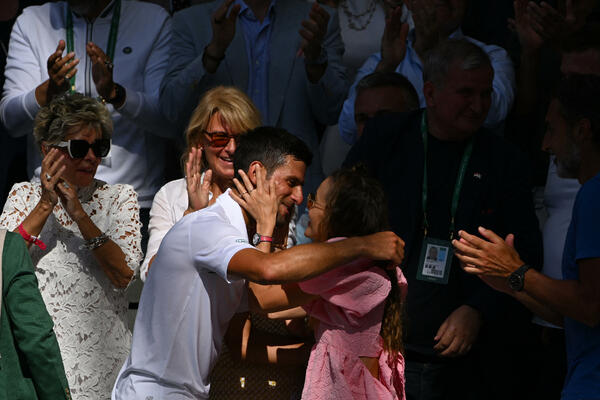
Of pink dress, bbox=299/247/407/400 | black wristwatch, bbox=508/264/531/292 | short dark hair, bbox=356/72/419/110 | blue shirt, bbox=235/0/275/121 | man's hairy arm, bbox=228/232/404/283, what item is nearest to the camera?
man's hairy arm, bbox=228/232/404/283

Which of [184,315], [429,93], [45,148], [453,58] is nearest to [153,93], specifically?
[45,148]

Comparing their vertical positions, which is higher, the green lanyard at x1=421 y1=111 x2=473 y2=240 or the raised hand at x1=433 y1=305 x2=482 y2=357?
the green lanyard at x1=421 y1=111 x2=473 y2=240

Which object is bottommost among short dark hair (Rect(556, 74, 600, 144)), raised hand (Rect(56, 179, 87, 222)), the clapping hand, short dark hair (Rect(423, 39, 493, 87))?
raised hand (Rect(56, 179, 87, 222))

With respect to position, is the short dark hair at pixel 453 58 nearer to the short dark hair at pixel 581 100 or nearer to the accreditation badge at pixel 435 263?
the accreditation badge at pixel 435 263

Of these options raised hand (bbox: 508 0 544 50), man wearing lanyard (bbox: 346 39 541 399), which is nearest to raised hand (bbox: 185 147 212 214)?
man wearing lanyard (bbox: 346 39 541 399)

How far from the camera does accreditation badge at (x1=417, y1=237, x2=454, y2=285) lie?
420 centimetres

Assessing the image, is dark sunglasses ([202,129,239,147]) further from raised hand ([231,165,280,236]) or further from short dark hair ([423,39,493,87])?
raised hand ([231,165,280,236])

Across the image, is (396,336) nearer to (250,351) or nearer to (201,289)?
(250,351)

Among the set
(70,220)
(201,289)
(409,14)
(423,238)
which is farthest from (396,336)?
(409,14)

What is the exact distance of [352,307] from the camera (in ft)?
10.3

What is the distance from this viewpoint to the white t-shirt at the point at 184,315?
301 centimetres

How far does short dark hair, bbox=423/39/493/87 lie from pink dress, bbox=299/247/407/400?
5.19 feet

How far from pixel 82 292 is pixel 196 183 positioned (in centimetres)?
76

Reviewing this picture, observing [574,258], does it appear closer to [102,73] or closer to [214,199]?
[214,199]
